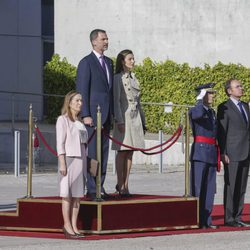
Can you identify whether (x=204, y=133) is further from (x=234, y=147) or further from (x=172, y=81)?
(x=172, y=81)

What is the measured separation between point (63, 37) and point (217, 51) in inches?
166

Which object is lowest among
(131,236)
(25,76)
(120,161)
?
(131,236)

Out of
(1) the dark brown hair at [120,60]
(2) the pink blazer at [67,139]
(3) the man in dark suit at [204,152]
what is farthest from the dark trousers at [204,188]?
(2) the pink blazer at [67,139]

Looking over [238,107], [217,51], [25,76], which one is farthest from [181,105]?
[238,107]

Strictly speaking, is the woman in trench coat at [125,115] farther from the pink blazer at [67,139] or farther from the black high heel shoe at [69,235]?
the black high heel shoe at [69,235]

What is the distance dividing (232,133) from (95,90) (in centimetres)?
188

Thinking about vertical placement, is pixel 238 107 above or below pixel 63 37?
below

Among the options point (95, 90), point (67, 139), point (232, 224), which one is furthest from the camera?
point (232, 224)

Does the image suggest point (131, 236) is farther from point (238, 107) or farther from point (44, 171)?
point (44, 171)

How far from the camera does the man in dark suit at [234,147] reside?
46.8ft

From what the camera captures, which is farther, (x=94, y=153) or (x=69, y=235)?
(x=94, y=153)

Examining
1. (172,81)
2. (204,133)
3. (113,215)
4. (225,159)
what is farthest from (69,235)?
(172,81)

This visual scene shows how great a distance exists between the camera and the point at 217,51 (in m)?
29.0

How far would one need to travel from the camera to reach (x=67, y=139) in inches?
509
